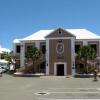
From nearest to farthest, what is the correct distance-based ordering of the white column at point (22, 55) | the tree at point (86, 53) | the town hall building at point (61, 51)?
1. the tree at point (86, 53)
2. the town hall building at point (61, 51)
3. the white column at point (22, 55)

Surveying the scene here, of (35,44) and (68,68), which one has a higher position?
(35,44)

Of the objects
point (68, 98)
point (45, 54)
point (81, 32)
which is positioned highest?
point (81, 32)

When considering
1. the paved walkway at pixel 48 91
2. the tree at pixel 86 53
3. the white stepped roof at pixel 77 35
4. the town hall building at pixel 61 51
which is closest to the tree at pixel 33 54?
the town hall building at pixel 61 51

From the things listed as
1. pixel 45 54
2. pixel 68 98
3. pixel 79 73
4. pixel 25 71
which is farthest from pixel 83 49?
pixel 68 98

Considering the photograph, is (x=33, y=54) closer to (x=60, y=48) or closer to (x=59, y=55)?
(x=59, y=55)

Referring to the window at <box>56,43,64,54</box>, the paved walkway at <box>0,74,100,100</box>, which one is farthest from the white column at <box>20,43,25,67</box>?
the paved walkway at <box>0,74,100,100</box>

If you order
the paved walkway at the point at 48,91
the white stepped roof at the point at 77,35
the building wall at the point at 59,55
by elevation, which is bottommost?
the paved walkway at the point at 48,91

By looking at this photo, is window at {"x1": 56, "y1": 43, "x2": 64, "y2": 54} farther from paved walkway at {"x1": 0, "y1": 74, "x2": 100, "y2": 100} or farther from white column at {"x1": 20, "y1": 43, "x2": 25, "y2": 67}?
paved walkway at {"x1": 0, "y1": 74, "x2": 100, "y2": 100}

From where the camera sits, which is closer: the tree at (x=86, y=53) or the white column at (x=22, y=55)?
the tree at (x=86, y=53)

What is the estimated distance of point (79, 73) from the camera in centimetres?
5272

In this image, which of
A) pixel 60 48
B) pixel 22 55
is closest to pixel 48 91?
pixel 60 48

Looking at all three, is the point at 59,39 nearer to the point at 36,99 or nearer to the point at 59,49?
the point at 59,49

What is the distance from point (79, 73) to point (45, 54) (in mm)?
7042

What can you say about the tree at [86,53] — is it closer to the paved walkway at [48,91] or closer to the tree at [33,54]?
the tree at [33,54]
